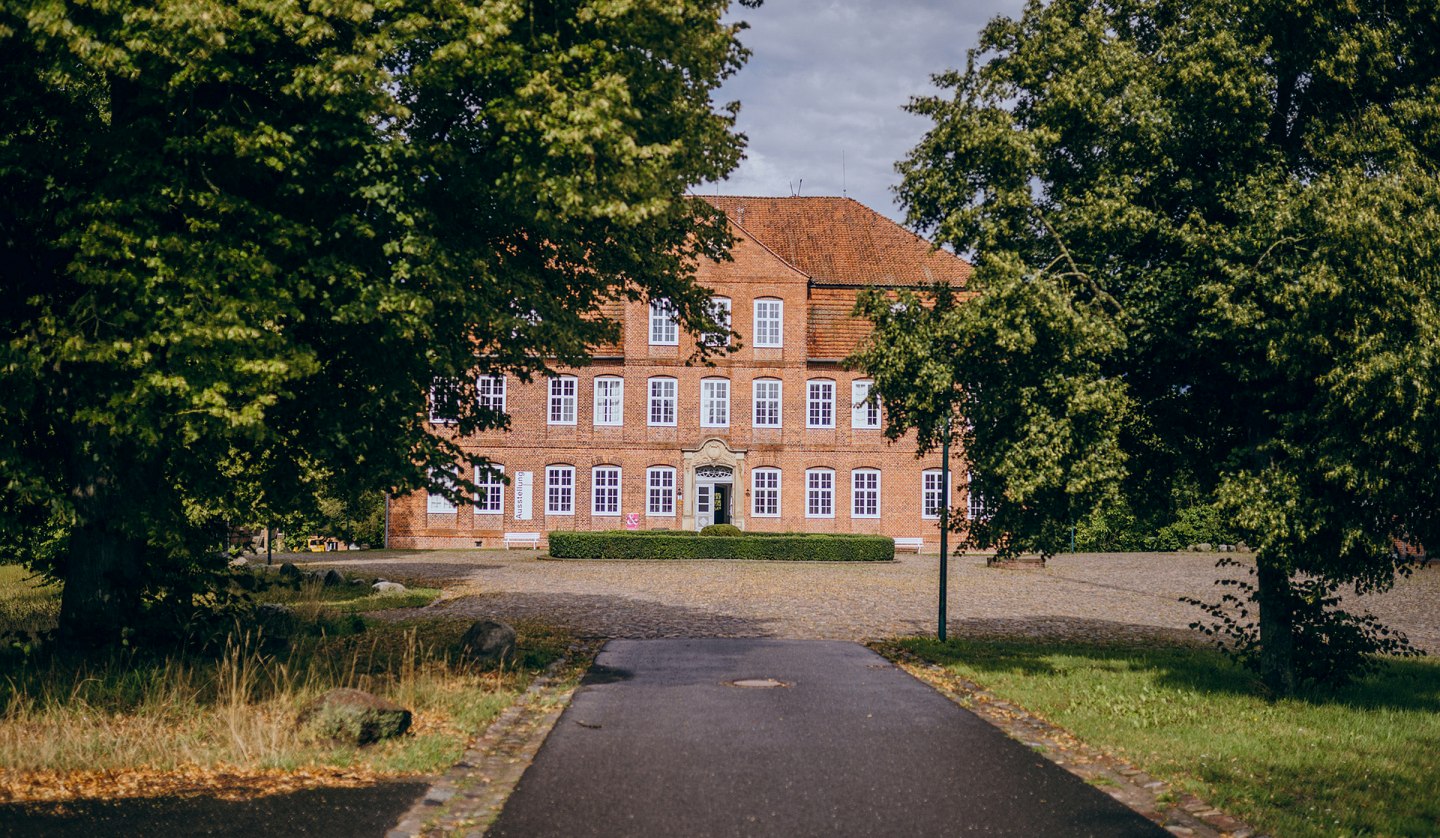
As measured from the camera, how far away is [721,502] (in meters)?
44.3

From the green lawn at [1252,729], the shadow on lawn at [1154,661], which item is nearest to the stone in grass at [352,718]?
the green lawn at [1252,729]

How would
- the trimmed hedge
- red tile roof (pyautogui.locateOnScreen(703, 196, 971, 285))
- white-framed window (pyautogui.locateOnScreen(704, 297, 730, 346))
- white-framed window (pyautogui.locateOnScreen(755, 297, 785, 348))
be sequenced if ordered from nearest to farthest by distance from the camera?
1. white-framed window (pyautogui.locateOnScreen(704, 297, 730, 346))
2. the trimmed hedge
3. white-framed window (pyautogui.locateOnScreen(755, 297, 785, 348))
4. red tile roof (pyautogui.locateOnScreen(703, 196, 971, 285))

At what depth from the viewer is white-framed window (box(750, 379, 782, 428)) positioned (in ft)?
144

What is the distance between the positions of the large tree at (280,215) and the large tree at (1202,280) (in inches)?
127

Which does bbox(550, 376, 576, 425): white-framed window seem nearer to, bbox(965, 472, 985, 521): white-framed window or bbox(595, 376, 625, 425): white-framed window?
bbox(595, 376, 625, 425): white-framed window

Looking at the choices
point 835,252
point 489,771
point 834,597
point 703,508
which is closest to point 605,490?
point 703,508

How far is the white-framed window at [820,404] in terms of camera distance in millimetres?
44094

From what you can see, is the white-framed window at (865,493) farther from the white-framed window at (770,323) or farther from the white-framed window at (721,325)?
the white-framed window at (721,325)

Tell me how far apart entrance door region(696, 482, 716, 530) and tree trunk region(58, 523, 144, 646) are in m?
32.9

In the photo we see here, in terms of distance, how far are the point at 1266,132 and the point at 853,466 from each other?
32878mm

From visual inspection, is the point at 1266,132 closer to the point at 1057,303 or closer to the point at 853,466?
the point at 1057,303

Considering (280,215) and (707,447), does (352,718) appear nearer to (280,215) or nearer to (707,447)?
(280,215)

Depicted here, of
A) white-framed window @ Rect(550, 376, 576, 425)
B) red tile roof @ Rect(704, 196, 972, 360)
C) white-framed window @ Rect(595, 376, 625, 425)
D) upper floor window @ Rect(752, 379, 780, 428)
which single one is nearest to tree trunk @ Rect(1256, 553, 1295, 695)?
red tile roof @ Rect(704, 196, 972, 360)

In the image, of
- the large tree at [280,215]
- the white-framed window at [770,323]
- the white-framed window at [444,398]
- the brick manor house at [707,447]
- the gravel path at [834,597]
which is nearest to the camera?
the large tree at [280,215]
